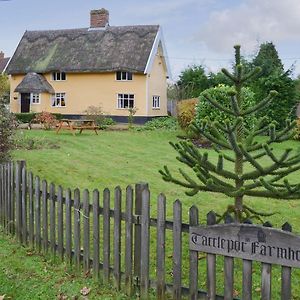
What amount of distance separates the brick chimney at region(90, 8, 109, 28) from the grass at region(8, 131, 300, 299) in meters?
23.5

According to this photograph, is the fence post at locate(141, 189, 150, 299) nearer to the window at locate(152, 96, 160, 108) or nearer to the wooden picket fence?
the wooden picket fence

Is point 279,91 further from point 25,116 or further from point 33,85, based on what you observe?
point 33,85

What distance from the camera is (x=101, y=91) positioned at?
130 ft


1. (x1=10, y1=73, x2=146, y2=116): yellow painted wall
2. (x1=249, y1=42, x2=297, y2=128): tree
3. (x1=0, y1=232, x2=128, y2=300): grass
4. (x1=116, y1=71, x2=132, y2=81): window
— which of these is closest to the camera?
(x1=0, y1=232, x2=128, y2=300): grass

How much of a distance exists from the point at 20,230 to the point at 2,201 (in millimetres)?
884

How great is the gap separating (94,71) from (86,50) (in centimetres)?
266

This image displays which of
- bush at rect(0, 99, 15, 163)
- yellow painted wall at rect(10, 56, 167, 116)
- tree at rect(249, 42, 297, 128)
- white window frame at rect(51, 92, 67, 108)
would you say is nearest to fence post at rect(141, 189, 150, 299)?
bush at rect(0, 99, 15, 163)

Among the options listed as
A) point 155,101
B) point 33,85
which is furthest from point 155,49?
point 33,85

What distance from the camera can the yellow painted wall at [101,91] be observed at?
38.7m

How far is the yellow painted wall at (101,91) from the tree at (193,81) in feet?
7.06

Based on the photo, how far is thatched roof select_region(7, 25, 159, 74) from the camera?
3856 cm

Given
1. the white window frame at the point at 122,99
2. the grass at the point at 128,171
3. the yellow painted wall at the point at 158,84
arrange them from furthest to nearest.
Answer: the yellow painted wall at the point at 158,84 < the white window frame at the point at 122,99 < the grass at the point at 128,171

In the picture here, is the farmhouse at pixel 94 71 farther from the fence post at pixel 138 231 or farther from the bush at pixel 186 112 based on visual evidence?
the fence post at pixel 138 231

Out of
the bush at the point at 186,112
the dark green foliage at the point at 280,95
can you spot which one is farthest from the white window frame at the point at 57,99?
the bush at the point at 186,112
